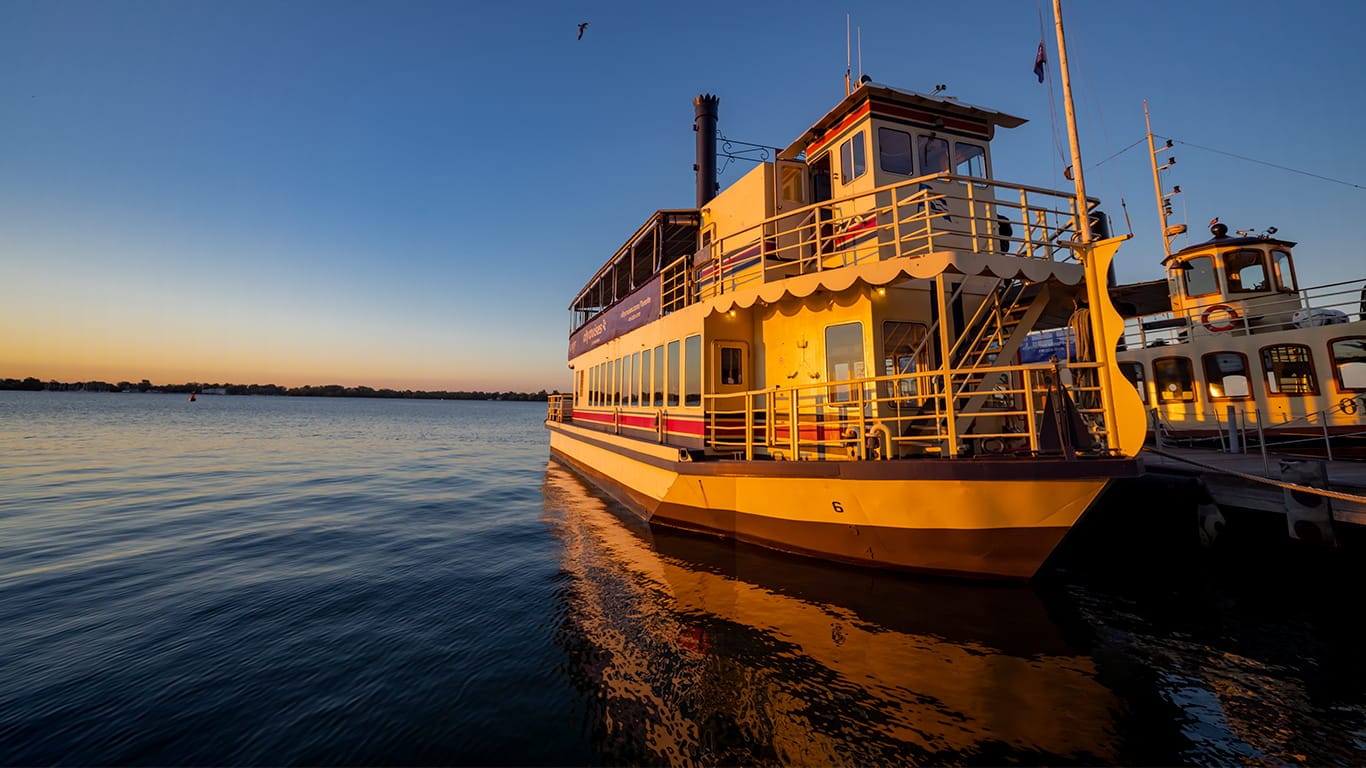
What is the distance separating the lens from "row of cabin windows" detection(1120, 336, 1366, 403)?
40.1ft

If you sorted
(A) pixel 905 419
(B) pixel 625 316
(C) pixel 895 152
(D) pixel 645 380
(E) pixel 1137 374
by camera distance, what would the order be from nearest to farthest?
(A) pixel 905 419 < (C) pixel 895 152 < (D) pixel 645 380 < (B) pixel 625 316 < (E) pixel 1137 374

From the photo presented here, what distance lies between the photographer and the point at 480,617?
6.27 metres

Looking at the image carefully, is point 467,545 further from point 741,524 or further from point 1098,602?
point 1098,602

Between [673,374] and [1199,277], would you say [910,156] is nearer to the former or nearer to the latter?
[673,374]

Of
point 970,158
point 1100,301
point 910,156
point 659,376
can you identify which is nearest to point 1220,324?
point 970,158

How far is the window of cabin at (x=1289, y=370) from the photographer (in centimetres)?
1283

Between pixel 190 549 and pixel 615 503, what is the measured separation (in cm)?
848

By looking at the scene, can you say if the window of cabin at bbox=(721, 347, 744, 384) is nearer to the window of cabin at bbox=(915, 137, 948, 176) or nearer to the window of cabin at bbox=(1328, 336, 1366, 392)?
the window of cabin at bbox=(915, 137, 948, 176)

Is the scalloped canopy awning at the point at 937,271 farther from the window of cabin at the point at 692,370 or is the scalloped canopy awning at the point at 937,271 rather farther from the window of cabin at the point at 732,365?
the window of cabin at the point at 692,370

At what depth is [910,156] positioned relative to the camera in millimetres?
9867

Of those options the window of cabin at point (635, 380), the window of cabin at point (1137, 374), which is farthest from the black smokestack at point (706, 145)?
the window of cabin at point (1137, 374)

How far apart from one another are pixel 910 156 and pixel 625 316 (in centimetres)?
813

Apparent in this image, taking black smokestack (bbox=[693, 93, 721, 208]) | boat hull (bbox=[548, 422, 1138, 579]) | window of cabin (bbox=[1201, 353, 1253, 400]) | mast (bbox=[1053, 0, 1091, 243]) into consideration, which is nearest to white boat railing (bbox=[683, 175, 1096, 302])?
mast (bbox=[1053, 0, 1091, 243])

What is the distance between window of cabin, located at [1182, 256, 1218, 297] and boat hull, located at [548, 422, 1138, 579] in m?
16.6
